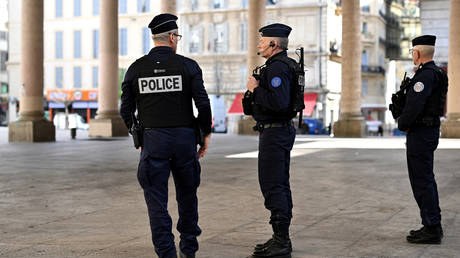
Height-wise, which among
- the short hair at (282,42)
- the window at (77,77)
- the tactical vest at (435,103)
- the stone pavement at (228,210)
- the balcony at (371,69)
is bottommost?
the stone pavement at (228,210)

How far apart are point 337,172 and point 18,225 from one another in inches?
263

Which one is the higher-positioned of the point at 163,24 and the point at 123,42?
the point at 123,42

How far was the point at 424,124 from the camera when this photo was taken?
19.9ft

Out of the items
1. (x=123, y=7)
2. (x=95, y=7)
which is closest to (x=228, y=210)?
(x=123, y=7)

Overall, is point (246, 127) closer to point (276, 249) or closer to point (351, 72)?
point (351, 72)

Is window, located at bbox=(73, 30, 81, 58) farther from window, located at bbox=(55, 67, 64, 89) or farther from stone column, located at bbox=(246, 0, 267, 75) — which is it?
stone column, located at bbox=(246, 0, 267, 75)

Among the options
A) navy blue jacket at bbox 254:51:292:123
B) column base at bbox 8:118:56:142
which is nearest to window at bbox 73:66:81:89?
column base at bbox 8:118:56:142

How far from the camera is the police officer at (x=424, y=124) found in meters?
5.99

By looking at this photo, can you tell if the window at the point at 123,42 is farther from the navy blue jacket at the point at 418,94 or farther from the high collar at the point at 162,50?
the high collar at the point at 162,50

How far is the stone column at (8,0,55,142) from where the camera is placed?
73.9ft

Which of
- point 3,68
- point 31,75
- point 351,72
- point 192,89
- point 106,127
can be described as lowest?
point 106,127

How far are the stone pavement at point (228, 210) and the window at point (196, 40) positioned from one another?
3642cm

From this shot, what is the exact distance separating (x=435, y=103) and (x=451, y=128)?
63.1 feet

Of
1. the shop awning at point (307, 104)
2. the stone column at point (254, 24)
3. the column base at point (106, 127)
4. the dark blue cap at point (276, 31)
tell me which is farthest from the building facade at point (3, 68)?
the dark blue cap at point (276, 31)
